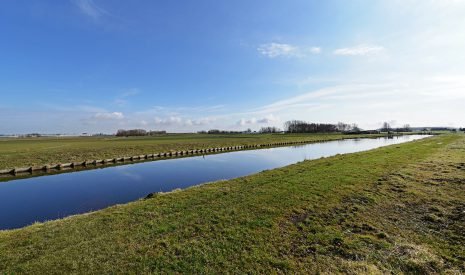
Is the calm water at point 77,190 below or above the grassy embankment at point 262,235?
below

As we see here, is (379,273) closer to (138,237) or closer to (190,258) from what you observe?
(190,258)

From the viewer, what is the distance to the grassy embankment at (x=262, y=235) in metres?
5.08

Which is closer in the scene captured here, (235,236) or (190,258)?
(190,258)

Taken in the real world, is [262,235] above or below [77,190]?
above

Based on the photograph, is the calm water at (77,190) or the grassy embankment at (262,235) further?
the calm water at (77,190)

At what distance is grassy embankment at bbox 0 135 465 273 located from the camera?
5.08 metres

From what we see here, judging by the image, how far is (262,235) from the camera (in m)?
6.38

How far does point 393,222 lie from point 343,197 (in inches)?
95.4

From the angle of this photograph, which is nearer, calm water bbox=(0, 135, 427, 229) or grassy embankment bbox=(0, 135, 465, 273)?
grassy embankment bbox=(0, 135, 465, 273)

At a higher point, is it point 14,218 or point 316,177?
point 316,177

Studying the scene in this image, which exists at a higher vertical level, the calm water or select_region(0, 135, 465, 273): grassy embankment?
select_region(0, 135, 465, 273): grassy embankment

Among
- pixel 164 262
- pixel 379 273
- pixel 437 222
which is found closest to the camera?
pixel 379 273

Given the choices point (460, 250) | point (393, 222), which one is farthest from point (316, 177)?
point (460, 250)

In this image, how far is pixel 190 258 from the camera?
17.5 feet
